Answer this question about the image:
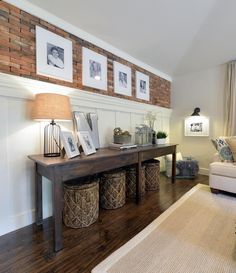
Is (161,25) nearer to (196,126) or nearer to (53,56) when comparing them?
(53,56)

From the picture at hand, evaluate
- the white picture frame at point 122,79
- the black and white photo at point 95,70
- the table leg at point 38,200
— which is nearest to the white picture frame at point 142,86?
the white picture frame at point 122,79

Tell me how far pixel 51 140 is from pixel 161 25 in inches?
92.3

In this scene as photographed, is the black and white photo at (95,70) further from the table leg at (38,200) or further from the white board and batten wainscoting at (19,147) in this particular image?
the table leg at (38,200)

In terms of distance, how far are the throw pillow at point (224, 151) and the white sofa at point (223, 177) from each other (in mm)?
95

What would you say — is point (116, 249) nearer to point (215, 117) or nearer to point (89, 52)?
point (89, 52)

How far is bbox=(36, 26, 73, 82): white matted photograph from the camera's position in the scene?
2.05 meters

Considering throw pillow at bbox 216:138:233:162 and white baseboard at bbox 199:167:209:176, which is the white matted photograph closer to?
throw pillow at bbox 216:138:233:162

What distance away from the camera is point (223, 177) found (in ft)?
9.10

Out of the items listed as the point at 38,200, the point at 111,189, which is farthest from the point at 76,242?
the point at 111,189

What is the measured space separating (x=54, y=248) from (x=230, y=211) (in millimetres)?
2119

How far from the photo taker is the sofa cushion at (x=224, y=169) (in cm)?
268

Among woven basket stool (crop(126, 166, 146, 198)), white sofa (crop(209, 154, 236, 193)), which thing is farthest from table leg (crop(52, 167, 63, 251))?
white sofa (crop(209, 154, 236, 193))

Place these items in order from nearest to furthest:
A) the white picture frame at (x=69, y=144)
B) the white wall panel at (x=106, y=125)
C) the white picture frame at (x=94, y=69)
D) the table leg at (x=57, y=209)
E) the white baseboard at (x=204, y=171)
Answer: the table leg at (x=57, y=209) → the white picture frame at (x=69, y=144) → the white picture frame at (x=94, y=69) → the white wall panel at (x=106, y=125) → the white baseboard at (x=204, y=171)

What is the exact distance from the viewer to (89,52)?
2584mm
